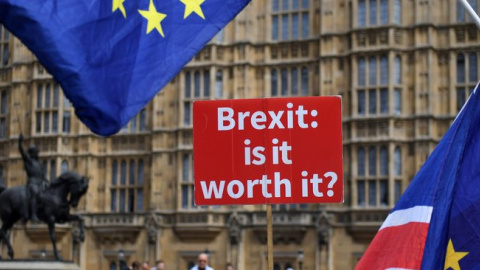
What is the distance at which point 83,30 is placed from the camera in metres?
7.47

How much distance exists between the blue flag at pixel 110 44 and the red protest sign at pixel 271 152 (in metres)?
0.52

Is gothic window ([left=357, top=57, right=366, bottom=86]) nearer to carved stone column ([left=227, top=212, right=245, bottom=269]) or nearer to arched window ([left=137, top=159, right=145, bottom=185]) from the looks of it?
carved stone column ([left=227, top=212, right=245, bottom=269])

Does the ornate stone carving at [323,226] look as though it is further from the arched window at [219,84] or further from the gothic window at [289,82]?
the arched window at [219,84]

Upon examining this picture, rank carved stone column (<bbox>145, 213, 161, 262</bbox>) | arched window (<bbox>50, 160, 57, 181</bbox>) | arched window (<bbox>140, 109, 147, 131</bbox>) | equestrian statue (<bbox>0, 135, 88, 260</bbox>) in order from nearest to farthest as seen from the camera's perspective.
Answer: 1. equestrian statue (<bbox>0, 135, 88, 260</bbox>)
2. carved stone column (<bbox>145, 213, 161, 262</bbox>)
3. arched window (<bbox>140, 109, 147, 131</bbox>)
4. arched window (<bbox>50, 160, 57, 181</bbox>)

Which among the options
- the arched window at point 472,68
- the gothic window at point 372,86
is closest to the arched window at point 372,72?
the gothic window at point 372,86

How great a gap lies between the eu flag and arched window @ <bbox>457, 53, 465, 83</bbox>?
90.1 ft

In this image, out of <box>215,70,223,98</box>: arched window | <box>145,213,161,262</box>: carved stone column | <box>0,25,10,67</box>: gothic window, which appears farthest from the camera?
<box>0,25,10,67</box>: gothic window

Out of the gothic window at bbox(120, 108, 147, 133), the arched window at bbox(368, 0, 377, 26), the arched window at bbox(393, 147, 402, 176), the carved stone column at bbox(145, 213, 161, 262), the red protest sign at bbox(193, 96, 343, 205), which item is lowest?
the carved stone column at bbox(145, 213, 161, 262)

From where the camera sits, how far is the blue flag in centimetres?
730

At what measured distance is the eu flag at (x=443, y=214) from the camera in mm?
6387

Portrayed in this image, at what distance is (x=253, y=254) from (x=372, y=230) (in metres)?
4.40

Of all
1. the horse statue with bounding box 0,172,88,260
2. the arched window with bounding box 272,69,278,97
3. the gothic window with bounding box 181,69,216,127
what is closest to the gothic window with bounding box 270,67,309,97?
the arched window with bounding box 272,69,278,97

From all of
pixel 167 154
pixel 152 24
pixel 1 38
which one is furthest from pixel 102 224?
pixel 152 24

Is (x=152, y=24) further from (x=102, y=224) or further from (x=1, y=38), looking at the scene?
(x=1, y=38)
